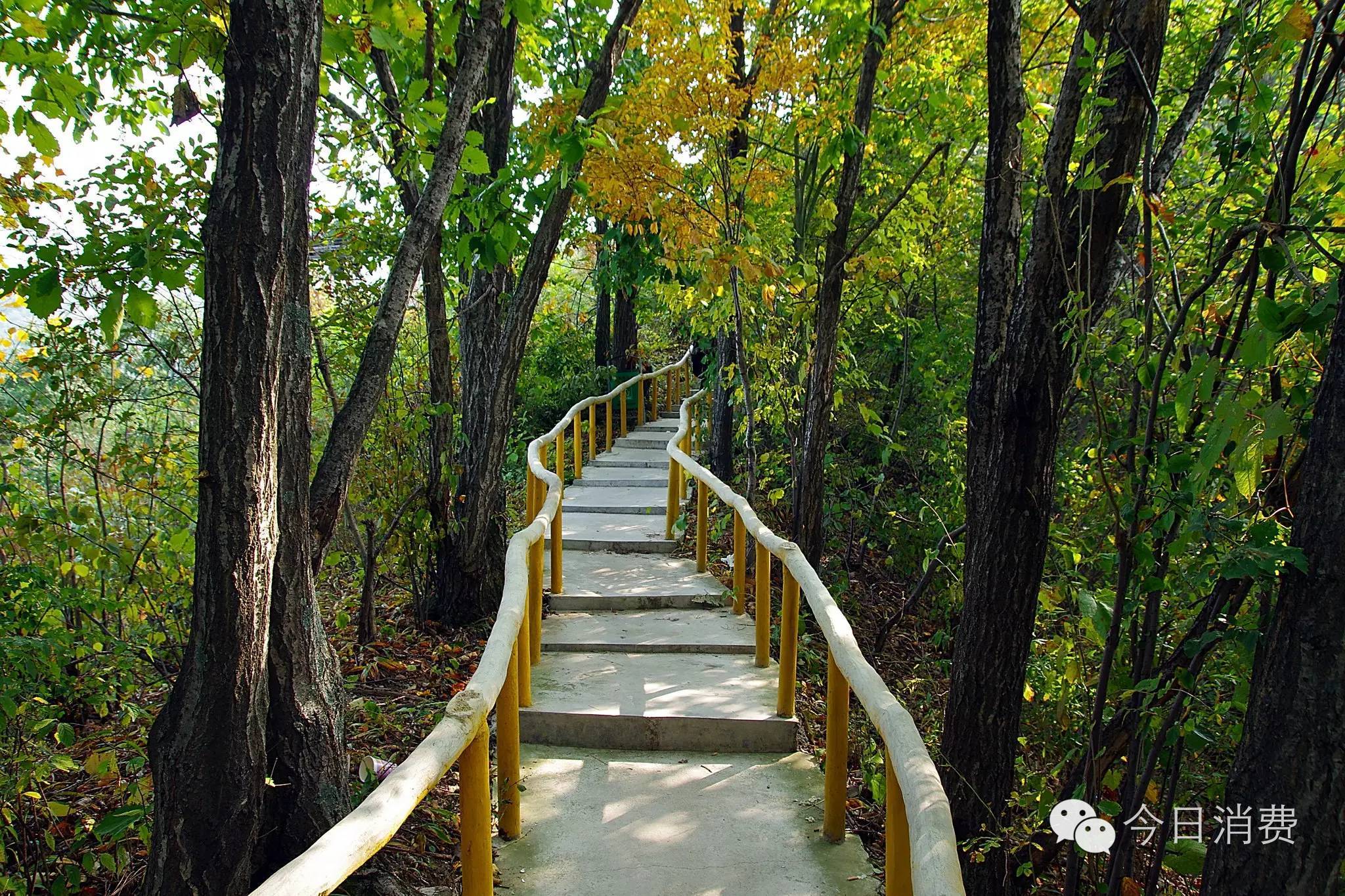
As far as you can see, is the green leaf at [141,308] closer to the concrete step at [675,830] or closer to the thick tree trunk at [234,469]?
the thick tree trunk at [234,469]

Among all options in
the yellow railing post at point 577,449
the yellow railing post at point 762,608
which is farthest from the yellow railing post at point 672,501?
the yellow railing post at point 762,608

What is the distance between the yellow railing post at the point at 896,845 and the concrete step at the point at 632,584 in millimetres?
4254

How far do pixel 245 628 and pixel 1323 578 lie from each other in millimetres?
3025

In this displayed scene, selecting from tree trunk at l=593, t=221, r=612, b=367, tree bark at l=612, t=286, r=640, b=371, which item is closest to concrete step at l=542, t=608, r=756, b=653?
tree bark at l=612, t=286, r=640, b=371

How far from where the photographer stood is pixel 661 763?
14.8ft

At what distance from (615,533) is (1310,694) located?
7.75m

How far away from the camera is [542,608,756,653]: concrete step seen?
607 centimetres

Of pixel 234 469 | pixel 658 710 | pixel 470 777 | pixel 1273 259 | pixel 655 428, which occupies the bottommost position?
pixel 658 710

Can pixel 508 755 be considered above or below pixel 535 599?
below

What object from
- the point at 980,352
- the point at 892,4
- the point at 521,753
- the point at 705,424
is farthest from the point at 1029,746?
the point at 705,424

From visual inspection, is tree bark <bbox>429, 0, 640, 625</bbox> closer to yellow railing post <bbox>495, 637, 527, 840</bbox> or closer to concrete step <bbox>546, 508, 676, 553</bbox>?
concrete step <bbox>546, 508, 676, 553</bbox>

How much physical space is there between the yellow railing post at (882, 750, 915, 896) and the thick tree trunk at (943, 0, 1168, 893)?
44.9 inches

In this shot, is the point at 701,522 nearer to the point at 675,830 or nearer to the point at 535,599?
the point at 535,599

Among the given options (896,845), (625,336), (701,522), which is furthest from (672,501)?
(625,336)
